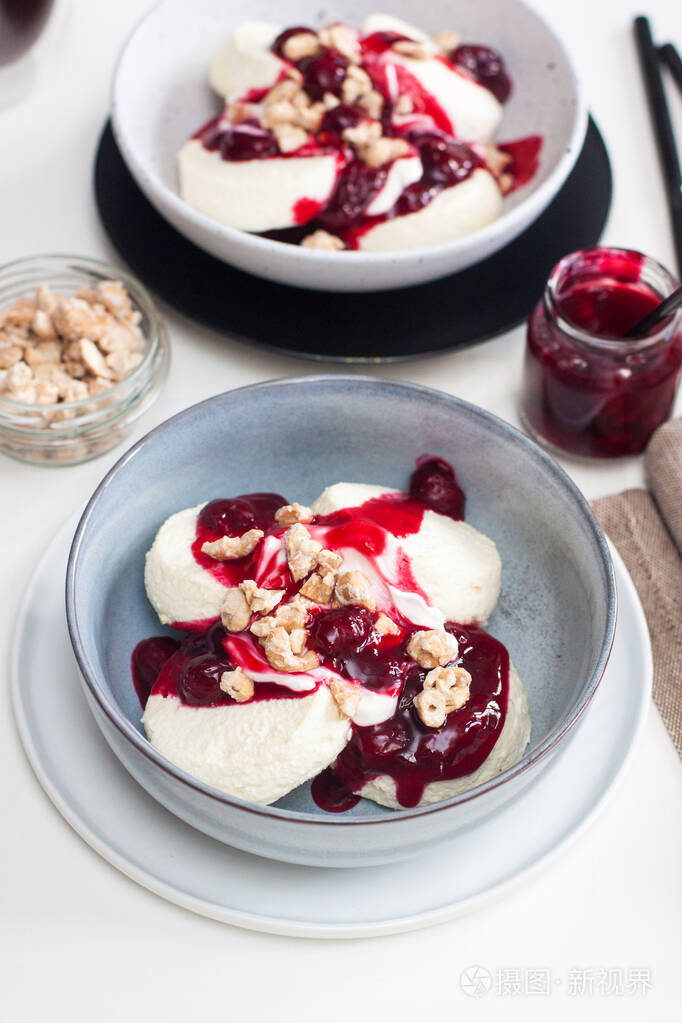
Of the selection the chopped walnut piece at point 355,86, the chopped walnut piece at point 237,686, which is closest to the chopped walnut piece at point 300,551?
the chopped walnut piece at point 237,686

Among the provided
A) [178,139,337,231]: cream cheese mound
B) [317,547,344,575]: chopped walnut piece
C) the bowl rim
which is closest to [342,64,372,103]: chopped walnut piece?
[178,139,337,231]: cream cheese mound

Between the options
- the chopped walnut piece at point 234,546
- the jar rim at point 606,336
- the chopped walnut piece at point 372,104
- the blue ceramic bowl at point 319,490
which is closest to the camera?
the blue ceramic bowl at point 319,490

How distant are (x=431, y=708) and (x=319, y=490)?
1.23 feet

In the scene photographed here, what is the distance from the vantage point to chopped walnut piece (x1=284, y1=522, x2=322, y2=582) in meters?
1.03

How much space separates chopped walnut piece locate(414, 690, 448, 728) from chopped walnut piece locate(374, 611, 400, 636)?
7cm

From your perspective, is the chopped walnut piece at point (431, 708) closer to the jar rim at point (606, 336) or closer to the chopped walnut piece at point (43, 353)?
the jar rim at point (606, 336)

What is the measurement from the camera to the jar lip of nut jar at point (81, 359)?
4.18ft

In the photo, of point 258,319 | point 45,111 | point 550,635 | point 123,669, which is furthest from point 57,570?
point 45,111

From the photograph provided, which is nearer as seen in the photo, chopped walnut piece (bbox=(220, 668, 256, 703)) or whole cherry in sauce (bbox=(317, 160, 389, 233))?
chopped walnut piece (bbox=(220, 668, 256, 703))

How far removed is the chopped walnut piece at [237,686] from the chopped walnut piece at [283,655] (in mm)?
29

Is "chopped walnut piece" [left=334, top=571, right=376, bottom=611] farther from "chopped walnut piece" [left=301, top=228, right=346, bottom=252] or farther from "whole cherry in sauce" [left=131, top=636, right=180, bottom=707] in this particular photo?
"chopped walnut piece" [left=301, top=228, right=346, bottom=252]

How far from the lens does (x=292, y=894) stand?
0.96 metres

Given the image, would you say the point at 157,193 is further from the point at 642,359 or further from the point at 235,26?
the point at 642,359

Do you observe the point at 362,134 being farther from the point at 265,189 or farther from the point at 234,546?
the point at 234,546
